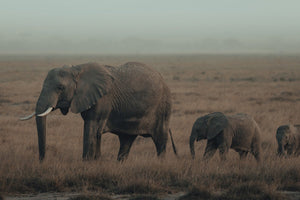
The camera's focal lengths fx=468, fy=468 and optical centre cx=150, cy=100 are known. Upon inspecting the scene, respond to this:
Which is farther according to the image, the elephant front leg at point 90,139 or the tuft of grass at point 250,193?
the elephant front leg at point 90,139

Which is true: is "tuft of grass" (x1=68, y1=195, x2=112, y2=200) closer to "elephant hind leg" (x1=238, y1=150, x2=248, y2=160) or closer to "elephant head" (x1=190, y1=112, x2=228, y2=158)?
"elephant head" (x1=190, y1=112, x2=228, y2=158)

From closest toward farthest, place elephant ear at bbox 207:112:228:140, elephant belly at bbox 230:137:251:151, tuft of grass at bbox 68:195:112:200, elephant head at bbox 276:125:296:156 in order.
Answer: tuft of grass at bbox 68:195:112:200 < elephant ear at bbox 207:112:228:140 < elephant belly at bbox 230:137:251:151 < elephant head at bbox 276:125:296:156

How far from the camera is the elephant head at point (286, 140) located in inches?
369

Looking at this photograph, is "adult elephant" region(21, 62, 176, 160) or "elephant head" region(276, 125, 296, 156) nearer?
"adult elephant" region(21, 62, 176, 160)

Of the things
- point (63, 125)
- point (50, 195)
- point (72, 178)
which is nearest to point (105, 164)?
point (72, 178)

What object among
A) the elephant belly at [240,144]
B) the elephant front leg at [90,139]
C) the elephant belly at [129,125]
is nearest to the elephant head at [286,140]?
the elephant belly at [240,144]

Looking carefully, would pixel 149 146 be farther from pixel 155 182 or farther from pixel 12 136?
pixel 155 182

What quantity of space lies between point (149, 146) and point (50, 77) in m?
4.00

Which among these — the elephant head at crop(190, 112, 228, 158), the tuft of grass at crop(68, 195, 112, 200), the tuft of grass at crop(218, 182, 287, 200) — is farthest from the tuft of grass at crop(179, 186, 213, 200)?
the elephant head at crop(190, 112, 228, 158)

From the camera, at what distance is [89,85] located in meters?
7.64

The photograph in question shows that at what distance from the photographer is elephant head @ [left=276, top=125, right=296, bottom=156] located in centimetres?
938

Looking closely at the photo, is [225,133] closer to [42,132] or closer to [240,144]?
[240,144]

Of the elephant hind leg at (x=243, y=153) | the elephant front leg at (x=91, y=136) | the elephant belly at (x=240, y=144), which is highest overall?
the elephant front leg at (x=91, y=136)

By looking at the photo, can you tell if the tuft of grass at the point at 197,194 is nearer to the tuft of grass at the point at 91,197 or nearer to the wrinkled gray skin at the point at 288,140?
the tuft of grass at the point at 91,197
